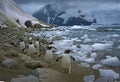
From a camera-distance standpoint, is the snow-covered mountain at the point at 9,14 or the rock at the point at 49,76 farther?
the snow-covered mountain at the point at 9,14

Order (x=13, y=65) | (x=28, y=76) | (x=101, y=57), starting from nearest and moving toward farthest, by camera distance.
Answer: (x=28, y=76), (x=13, y=65), (x=101, y=57)

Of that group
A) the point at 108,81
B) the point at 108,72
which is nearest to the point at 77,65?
the point at 108,72

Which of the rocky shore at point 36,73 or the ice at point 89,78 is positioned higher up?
the rocky shore at point 36,73

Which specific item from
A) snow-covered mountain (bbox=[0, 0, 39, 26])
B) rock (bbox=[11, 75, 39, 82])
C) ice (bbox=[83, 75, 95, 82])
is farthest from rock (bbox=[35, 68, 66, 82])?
snow-covered mountain (bbox=[0, 0, 39, 26])

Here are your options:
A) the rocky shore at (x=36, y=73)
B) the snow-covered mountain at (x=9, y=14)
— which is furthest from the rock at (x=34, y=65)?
the snow-covered mountain at (x=9, y=14)

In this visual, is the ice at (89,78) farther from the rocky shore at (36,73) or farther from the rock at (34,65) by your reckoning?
the rock at (34,65)

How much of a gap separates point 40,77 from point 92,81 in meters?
1.95

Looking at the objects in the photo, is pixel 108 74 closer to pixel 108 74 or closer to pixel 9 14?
pixel 108 74

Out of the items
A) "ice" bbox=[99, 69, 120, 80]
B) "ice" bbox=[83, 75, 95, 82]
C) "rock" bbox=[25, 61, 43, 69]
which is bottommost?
"ice" bbox=[83, 75, 95, 82]

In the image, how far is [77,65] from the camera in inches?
573

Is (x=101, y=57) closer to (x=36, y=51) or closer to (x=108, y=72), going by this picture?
(x=36, y=51)

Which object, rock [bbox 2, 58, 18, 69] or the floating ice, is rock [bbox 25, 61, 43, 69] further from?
the floating ice

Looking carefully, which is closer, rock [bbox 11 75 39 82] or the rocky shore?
rock [bbox 11 75 39 82]

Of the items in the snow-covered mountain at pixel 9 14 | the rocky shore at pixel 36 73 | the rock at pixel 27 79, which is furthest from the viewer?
the snow-covered mountain at pixel 9 14
